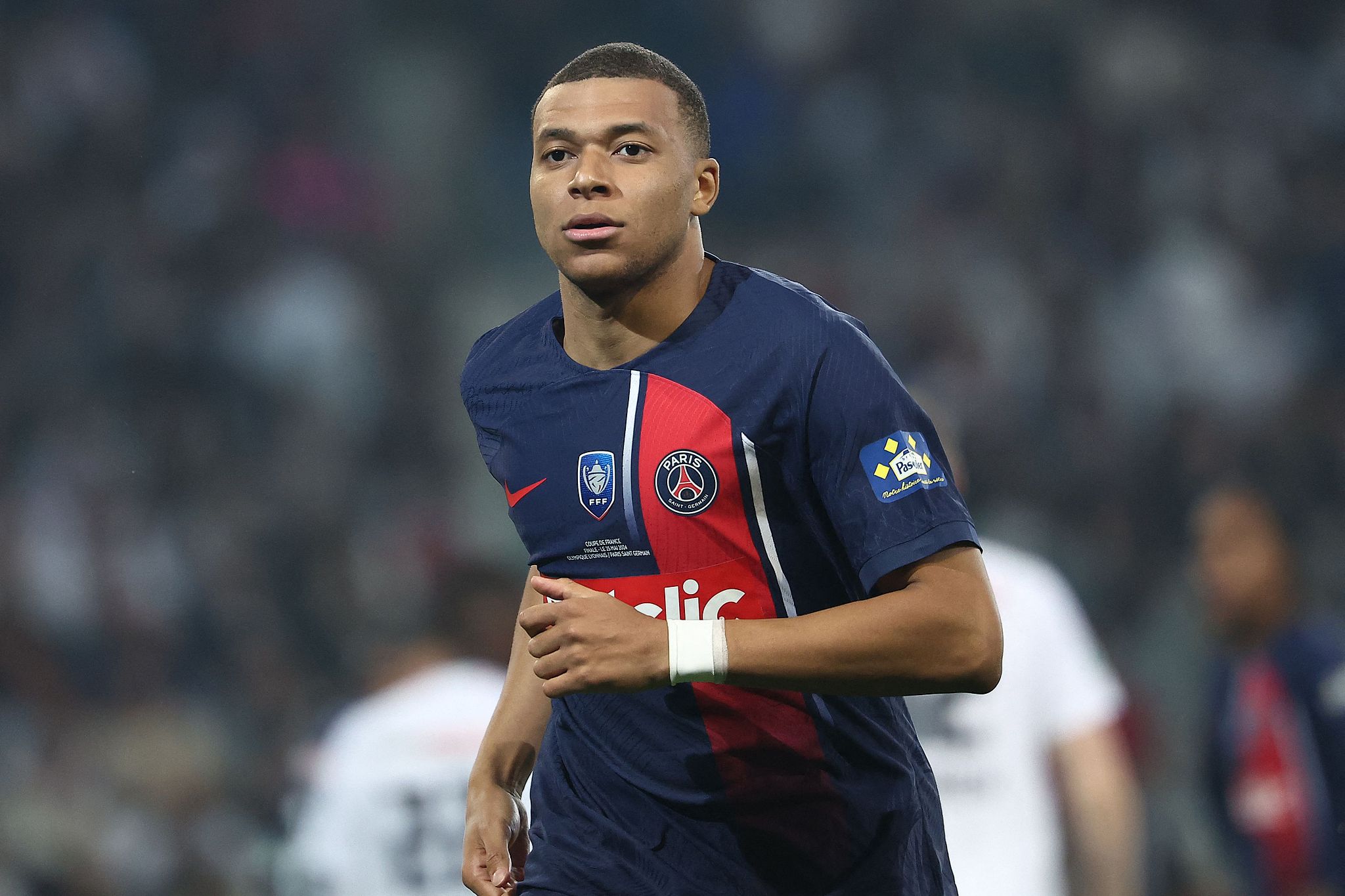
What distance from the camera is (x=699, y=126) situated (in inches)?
107

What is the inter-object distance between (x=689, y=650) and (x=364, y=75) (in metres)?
9.37

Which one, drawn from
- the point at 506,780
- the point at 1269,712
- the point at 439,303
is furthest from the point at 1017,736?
the point at 439,303

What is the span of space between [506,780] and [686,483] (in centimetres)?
79

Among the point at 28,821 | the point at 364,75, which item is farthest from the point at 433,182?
the point at 28,821

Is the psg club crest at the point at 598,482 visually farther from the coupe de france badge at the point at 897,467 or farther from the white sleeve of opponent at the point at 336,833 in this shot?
the white sleeve of opponent at the point at 336,833

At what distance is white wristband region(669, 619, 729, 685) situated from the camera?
223 cm

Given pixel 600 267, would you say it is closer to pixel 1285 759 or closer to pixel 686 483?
pixel 686 483

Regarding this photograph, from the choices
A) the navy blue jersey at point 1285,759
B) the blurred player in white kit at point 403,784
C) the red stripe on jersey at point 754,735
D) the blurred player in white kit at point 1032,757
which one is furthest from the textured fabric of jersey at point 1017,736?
the red stripe on jersey at point 754,735

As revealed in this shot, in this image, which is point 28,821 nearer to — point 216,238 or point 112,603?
point 112,603

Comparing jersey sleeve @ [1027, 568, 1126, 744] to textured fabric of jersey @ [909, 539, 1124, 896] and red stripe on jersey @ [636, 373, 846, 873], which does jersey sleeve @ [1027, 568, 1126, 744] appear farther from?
red stripe on jersey @ [636, 373, 846, 873]

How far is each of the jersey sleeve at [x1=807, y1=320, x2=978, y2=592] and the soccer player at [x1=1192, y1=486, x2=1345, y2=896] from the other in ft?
12.6

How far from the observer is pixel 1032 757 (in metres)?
4.80

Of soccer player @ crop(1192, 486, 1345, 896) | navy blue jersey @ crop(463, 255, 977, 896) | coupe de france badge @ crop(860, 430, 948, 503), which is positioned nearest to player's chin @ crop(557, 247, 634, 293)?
navy blue jersey @ crop(463, 255, 977, 896)

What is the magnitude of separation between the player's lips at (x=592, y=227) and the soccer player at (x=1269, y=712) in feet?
13.4
